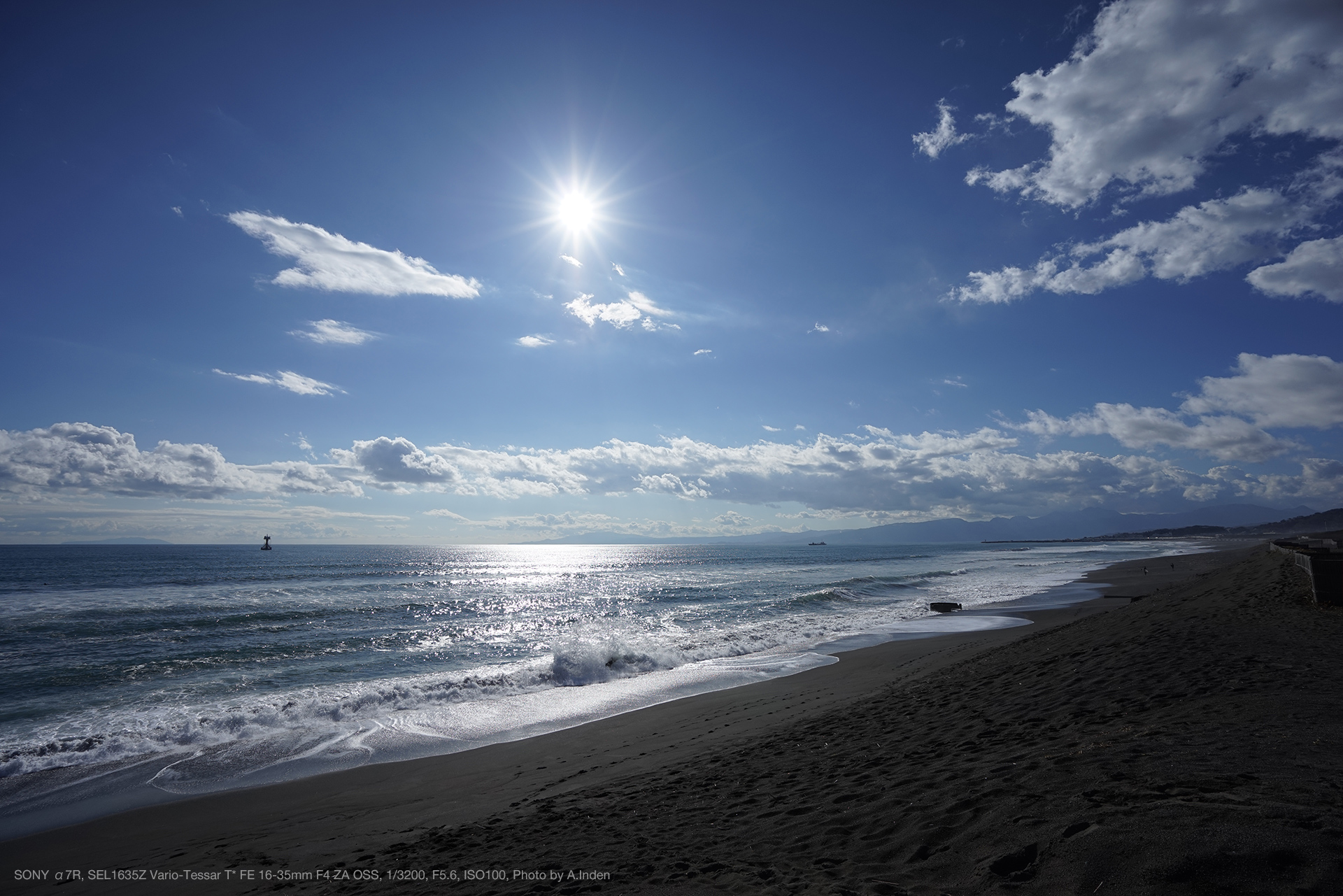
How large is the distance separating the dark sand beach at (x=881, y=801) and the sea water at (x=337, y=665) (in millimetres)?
2097

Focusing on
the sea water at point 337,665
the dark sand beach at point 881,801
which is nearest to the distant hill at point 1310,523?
the sea water at point 337,665

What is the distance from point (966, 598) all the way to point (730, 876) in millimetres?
36659

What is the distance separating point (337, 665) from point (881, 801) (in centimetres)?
1966

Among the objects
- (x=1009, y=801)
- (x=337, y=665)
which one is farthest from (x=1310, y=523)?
(x=337, y=665)

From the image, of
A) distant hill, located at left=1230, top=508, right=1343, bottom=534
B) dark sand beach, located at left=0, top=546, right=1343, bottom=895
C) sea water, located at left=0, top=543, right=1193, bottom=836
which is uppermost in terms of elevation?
dark sand beach, located at left=0, top=546, right=1343, bottom=895

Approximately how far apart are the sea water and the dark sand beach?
6.88ft

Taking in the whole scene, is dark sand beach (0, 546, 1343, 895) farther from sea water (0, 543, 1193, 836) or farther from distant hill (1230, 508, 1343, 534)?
distant hill (1230, 508, 1343, 534)

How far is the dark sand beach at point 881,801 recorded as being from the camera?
423cm

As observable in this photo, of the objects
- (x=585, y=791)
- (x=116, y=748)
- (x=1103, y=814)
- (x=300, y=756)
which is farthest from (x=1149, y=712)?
(x=116, y=748)

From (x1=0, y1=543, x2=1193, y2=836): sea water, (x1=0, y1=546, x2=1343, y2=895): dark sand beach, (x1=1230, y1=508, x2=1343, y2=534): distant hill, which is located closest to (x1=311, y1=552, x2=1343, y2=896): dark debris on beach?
(x1=0, y1=546, x2=1343, y2=895): dark sand beach

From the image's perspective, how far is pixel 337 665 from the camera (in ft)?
64.2

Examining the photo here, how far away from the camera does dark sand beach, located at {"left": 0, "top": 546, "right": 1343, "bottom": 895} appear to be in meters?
4.23

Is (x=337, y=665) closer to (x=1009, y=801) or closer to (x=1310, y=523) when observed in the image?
(x=1009, y=801)

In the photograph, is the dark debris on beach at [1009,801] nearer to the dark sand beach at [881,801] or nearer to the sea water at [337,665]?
the dark sand beach at [881,801]
